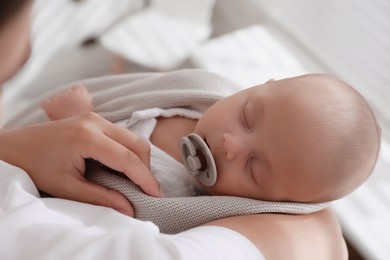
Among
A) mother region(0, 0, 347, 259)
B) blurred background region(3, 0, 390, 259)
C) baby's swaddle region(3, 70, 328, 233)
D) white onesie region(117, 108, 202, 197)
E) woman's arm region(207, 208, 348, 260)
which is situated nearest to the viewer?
mother region(0, 0, 347, 259)

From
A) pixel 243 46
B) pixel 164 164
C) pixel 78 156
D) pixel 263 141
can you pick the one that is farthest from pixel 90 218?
pixel 243 46

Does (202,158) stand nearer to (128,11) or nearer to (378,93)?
(378,93)

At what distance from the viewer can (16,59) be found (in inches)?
25.4

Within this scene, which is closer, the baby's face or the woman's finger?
the woman's finger

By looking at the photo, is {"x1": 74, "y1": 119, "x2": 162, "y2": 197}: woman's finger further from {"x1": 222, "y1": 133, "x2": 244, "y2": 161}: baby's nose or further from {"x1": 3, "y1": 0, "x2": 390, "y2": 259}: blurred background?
{"x1": 3, "y1": 0, "x2": 390, "y2": 259}: blurred background

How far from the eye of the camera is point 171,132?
3.49 ft

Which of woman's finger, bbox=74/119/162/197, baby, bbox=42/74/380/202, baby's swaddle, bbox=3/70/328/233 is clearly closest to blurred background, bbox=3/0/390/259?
baby's swaddle, bbox=3/70/328/233

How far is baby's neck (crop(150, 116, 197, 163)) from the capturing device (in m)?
1.04

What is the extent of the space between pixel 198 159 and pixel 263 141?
0.41 feet

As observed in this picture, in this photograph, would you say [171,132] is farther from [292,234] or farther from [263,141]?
[292,234]

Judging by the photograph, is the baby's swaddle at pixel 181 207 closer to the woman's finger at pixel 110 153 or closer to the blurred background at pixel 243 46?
the woman's finger at pixel 110 153

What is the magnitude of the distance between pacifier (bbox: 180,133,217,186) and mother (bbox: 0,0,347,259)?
Answer: 0.10 m

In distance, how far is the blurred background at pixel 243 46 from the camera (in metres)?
1.51

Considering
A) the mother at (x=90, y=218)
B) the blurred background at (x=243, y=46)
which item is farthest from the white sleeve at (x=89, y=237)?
the blurred background at (x=243, y=46)
